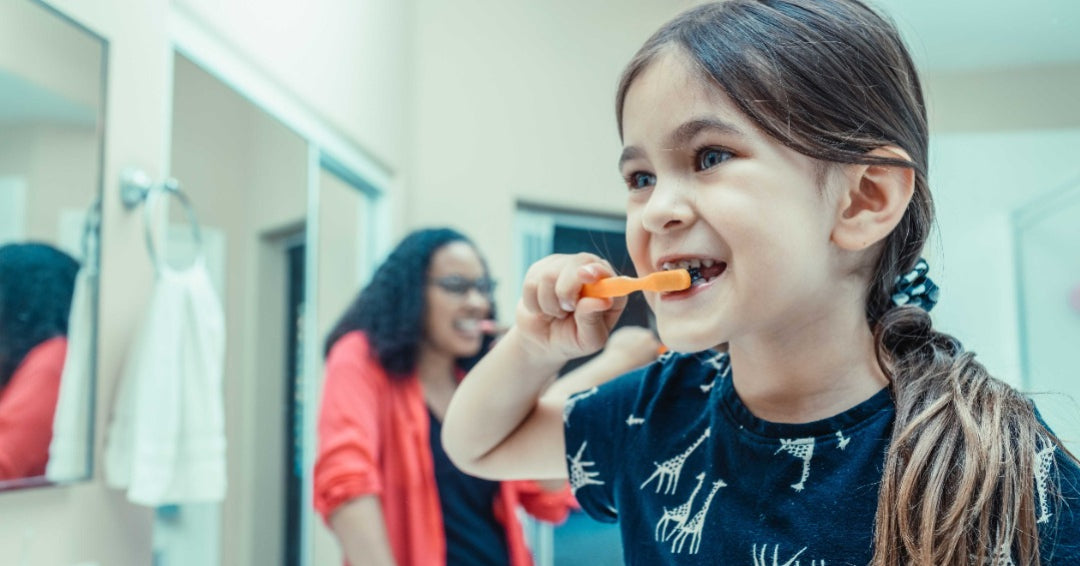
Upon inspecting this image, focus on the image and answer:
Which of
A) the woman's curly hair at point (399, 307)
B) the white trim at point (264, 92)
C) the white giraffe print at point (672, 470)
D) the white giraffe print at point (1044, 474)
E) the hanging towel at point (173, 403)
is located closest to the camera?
the white giraffe print at point (1044, 474)

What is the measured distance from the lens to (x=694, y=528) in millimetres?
417

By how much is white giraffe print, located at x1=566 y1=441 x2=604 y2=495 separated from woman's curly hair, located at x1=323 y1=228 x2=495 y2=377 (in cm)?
55

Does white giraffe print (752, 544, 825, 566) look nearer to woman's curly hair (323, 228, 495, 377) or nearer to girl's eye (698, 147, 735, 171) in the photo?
girl's eye (698, 147, 735, 171)

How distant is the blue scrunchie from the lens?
0.45 meters

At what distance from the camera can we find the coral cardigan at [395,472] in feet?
3.12

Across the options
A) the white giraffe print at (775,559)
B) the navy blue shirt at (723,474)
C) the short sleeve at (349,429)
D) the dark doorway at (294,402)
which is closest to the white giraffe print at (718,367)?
the navy blue shirt at (723,474)

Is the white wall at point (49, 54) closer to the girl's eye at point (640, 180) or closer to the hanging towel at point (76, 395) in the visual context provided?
the hanging towel at point (76, 395)

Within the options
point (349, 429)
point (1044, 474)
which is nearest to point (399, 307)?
point (349, 429)

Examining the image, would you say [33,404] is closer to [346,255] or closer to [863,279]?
[863,279]

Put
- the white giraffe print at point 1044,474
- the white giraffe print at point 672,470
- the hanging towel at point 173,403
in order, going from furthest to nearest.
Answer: the hanging towel at point 173,403 → the white giraffe print at point 672,470 → the white giraffe print at point 1044,474

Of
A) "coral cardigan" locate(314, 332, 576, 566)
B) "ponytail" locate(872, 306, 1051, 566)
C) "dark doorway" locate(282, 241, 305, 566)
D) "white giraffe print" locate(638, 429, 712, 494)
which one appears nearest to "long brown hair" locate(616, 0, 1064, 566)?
"ponytail" locate(872, 306, 1051, 566)

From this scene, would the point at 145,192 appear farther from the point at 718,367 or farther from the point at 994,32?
the point at 994,32

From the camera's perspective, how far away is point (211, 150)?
0.89 meters

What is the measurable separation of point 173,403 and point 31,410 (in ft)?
0.46
